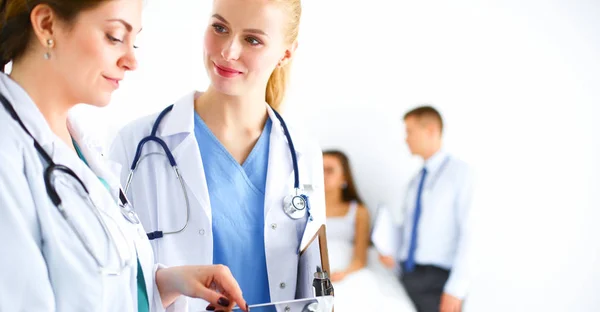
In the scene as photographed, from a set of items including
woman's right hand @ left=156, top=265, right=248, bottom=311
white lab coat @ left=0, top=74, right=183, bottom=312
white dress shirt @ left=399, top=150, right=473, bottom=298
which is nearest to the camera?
white lab coat @ left=0, top=74, right=183, bottom=312

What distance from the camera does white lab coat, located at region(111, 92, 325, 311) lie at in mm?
1524

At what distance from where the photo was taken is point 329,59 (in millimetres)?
3377

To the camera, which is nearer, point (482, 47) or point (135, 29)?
point (135, 29)

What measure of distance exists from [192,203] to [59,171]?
0.58 meters

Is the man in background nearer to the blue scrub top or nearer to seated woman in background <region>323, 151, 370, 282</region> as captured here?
seated woman in background <region>323, 151, 370, 282</region>

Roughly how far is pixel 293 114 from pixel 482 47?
1.12 metres

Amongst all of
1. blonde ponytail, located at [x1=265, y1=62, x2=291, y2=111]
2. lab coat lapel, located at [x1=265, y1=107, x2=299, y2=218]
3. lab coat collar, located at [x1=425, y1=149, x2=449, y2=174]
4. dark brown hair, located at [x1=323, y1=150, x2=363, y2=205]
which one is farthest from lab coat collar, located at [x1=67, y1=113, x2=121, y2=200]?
lab coat collar, located at [x1=425, y1=149, x2=449, y2=174]

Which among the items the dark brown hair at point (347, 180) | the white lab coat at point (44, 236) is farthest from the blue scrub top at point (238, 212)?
the dark brown hair at point (347, 180)

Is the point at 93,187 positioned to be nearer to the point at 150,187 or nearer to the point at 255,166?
the point at 150,187

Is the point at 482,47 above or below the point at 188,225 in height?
above

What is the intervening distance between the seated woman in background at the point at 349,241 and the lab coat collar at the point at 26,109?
259 cm

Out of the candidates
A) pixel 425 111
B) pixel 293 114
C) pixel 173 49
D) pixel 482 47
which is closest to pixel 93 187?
pixel 173 49

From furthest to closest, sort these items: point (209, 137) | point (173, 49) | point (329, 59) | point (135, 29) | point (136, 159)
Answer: point (329, 59)
point (173, 49)
point (209, 137)
point (136, 159)
point (135, 29)

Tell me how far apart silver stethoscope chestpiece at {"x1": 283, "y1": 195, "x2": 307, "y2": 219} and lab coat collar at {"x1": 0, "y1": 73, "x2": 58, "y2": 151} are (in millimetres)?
712
